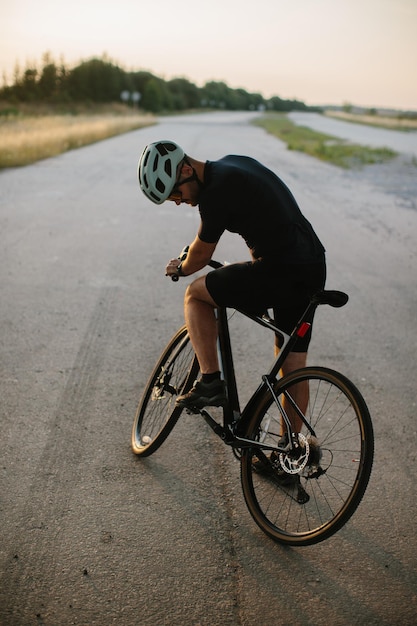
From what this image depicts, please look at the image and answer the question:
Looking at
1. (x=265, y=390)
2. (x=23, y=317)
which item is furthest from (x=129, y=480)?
(x=23, y=317)

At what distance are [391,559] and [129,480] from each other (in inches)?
57.1

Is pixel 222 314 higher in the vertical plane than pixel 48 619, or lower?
higher

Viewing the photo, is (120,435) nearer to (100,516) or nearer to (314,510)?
(100,516)

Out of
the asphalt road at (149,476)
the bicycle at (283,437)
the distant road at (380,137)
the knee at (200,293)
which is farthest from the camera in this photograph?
the distant road at (380,137)

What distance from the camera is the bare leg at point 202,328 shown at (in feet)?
10.8

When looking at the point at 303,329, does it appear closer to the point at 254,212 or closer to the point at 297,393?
the point at 297,393

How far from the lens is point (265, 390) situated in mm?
3100

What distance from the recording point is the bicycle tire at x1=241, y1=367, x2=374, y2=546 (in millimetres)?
2730

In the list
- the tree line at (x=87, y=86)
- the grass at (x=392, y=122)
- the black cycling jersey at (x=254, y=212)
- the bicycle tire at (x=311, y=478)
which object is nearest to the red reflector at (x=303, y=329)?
the bicycle tire at (x=311, y=478)

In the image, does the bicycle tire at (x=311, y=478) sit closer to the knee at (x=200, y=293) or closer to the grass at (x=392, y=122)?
the knee at (x=200, y=293)

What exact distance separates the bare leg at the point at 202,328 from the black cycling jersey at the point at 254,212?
14.3 inches

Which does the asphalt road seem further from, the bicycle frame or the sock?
the sock

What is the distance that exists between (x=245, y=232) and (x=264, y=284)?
0.28 meters


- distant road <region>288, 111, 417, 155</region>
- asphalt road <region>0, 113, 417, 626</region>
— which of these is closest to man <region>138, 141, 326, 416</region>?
asphalt road <region>0, 113, 417, 626</region>
